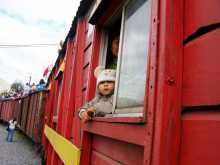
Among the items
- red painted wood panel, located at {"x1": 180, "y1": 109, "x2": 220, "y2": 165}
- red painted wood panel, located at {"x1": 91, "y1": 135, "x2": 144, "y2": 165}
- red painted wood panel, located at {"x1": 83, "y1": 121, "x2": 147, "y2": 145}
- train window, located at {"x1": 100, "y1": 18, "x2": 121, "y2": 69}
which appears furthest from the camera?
train window, located at {"x1": 100, "y1": 18, "x2": 121, "y2": 69}

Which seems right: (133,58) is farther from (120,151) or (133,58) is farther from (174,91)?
(174,91)

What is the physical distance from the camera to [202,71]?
0.87 meters

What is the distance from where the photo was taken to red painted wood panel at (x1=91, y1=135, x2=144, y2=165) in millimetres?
1274

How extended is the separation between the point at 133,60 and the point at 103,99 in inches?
20.5

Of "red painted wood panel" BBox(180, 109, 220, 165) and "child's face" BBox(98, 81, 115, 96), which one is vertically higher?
"child's face" BBox(98, 81, 115, 96)

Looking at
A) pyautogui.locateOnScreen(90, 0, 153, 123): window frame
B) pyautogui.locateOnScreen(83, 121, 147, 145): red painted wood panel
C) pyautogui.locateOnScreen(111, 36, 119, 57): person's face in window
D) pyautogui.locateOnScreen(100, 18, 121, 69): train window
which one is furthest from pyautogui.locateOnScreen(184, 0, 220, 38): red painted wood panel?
pyautogui.locateOnScreen(100, 18, 121, 69): train window

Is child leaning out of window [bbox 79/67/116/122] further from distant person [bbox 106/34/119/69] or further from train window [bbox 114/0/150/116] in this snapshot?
distant person [bbox 106/34/119/69]

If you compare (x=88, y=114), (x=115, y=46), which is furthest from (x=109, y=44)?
(x=88, y=114)

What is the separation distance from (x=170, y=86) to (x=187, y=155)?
9.3 inches

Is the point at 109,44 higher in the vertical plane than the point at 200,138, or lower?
higher

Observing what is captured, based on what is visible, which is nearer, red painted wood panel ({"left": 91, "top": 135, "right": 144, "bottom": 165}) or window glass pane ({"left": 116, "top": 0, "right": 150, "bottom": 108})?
red painted wood panel ({"left": 91, "top": 135, "right": 144, "bottom": 165})

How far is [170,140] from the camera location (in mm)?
927

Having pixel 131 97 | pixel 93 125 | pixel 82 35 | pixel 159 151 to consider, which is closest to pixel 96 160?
pixel 93 125

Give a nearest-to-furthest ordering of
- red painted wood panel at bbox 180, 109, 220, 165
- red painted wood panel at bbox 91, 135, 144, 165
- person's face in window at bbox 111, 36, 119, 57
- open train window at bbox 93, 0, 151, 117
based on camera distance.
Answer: red painted wood panel at bbox 180, 109, 220, 165 < red painted wood panel at bbox 91, 135, 144, 165 < open train window at bbox 93, 0, 151, 117 < person's face in window at bbox 111, 36, 119, 57
